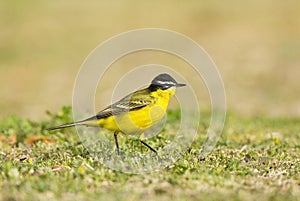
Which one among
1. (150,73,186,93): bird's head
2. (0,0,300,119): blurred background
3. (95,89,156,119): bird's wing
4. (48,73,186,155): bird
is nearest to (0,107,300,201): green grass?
(48,73,186,155): bird

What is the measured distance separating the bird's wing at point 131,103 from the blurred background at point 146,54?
26.6 feet

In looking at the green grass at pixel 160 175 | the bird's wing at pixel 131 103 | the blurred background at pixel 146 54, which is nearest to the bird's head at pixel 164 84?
the bird's wing at pixel 131 103

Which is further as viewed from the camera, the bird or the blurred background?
the blurred background

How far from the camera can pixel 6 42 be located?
25094mm

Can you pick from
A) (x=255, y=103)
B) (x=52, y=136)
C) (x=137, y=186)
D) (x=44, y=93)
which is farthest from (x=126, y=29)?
(x=137, y=186)

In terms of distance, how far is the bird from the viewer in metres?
7.89

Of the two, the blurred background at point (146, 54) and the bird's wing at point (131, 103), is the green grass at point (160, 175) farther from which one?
the blurred background at point (146, 54)

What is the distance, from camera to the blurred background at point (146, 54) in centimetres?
1842

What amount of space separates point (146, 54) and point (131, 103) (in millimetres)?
16030

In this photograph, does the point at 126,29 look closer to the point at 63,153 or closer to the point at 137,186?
the point at 63,153

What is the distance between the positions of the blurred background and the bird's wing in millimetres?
8106

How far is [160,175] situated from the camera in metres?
6.53

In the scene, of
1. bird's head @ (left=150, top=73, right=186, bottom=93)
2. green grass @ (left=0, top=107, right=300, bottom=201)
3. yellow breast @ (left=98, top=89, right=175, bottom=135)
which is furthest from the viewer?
bird's head @ (left=150, top=73, right=186, bottom=93)

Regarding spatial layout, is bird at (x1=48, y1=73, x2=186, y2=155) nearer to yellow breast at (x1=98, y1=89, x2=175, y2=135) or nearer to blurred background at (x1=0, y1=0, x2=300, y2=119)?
yellow breast at (x1=98, y1=89, x2=175, y2=135)
